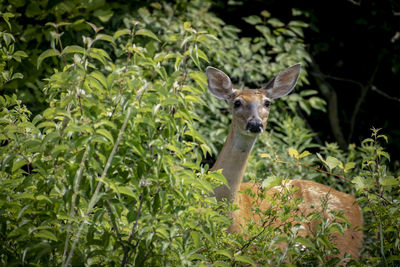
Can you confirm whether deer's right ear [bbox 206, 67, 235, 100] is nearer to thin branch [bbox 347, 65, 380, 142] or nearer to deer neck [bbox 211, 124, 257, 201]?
deer neck [bbox 211, 124, 257, 201]

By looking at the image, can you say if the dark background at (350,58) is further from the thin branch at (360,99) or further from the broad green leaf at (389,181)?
the broad green leaf at (389,181)

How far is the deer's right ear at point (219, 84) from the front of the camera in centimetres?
407

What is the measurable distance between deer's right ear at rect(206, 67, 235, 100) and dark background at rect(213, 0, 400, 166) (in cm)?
244

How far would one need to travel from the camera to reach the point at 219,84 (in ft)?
13.6

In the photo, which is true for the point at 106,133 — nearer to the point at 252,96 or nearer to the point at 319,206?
the point at 252,96

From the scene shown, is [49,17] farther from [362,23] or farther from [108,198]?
[362,23]

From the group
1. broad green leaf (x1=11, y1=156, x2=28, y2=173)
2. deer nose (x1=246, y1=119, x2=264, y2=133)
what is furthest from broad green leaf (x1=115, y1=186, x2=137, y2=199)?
deer nose (x1=246, y1=119, x2=264, y2=133)

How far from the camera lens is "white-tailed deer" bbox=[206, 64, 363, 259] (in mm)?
3408

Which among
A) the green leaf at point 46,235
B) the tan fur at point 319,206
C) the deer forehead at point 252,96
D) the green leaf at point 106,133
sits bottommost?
the tan fur at point 319,206

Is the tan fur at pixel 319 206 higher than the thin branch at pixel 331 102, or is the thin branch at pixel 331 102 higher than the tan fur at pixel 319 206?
the tan fur at pixel 319 206

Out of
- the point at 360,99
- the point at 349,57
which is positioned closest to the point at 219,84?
the point at 360,99

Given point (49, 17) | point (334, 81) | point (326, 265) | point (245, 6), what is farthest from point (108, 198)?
point (334, 81)

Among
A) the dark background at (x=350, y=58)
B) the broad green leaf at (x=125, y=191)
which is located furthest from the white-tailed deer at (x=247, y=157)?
the dark background at (x=350, y=58)

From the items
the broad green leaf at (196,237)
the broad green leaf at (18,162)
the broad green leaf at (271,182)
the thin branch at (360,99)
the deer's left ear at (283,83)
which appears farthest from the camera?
the thin branch at (360,99)
